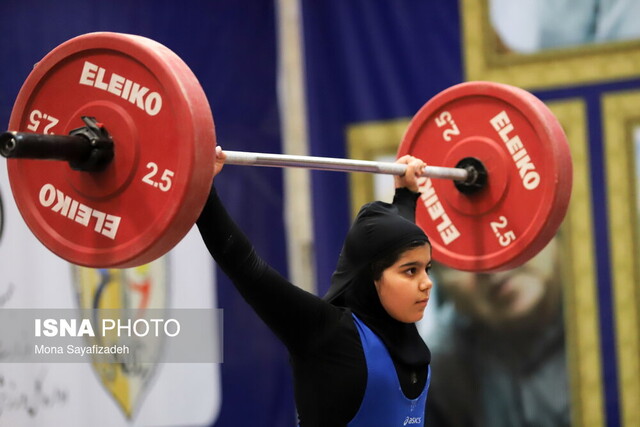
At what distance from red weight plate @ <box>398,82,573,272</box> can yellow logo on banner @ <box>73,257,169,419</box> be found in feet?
4.58

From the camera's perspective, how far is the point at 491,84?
9.22ft

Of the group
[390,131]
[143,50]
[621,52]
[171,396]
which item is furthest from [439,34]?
[143,50]

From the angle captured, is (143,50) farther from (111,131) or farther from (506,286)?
(506,286)

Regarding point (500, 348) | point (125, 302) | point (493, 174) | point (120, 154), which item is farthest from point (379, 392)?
A: point (500, 348)

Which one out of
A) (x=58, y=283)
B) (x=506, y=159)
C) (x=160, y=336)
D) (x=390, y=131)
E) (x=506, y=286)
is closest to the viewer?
(x=506, y=159)

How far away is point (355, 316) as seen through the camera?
7.36 ft

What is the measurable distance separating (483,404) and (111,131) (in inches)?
105

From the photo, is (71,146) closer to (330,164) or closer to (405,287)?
(330,164)

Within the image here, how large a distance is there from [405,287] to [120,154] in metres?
0.72

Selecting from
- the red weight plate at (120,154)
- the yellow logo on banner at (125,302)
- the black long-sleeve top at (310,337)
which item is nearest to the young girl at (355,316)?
the black long-sleeve top at (310,337)

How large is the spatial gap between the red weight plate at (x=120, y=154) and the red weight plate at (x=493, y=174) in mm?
1105

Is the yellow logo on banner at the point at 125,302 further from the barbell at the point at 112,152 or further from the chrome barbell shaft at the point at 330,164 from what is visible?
the barbell at the point at 112,152

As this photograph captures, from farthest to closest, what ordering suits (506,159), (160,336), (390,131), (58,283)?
(390,131) → (160,336) → (58,283) → (506,159)

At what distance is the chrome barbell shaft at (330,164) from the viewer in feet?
6.97
